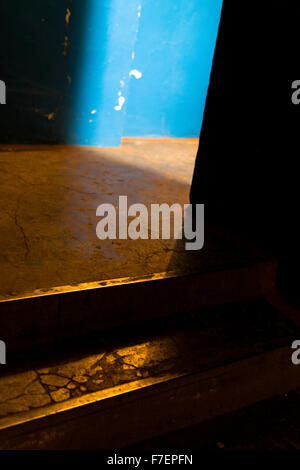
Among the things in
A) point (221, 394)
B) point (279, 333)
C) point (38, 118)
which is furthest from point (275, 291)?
point (38, 118)

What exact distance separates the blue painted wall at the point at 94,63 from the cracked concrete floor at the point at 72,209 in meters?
0.22

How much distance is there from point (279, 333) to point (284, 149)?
2.76 ft

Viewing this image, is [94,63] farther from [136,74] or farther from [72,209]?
[72,209]

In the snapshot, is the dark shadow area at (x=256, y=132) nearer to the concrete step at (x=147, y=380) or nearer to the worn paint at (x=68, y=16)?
the concrete step at (x=147, y=380)

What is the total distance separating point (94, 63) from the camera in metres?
3.27

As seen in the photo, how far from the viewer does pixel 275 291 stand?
6.77 feet

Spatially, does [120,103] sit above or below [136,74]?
below

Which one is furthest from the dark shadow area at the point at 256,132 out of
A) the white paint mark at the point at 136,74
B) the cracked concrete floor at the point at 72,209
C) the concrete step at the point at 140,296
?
the white paint mark at the point at 136,74

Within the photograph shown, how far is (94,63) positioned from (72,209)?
1.62 meters

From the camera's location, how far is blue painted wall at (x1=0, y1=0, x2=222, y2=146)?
2.95 m

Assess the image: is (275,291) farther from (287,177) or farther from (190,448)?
(190,448)

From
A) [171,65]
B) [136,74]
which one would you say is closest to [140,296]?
[136,74]

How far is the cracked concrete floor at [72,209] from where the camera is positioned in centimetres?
157

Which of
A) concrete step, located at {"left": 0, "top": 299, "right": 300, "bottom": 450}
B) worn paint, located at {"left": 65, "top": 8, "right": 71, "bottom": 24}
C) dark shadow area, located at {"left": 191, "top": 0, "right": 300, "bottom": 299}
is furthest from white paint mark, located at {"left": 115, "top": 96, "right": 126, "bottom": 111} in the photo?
concrete step, located at {"left": 0, "top": 299, "right": 300, "bottom": 450}
